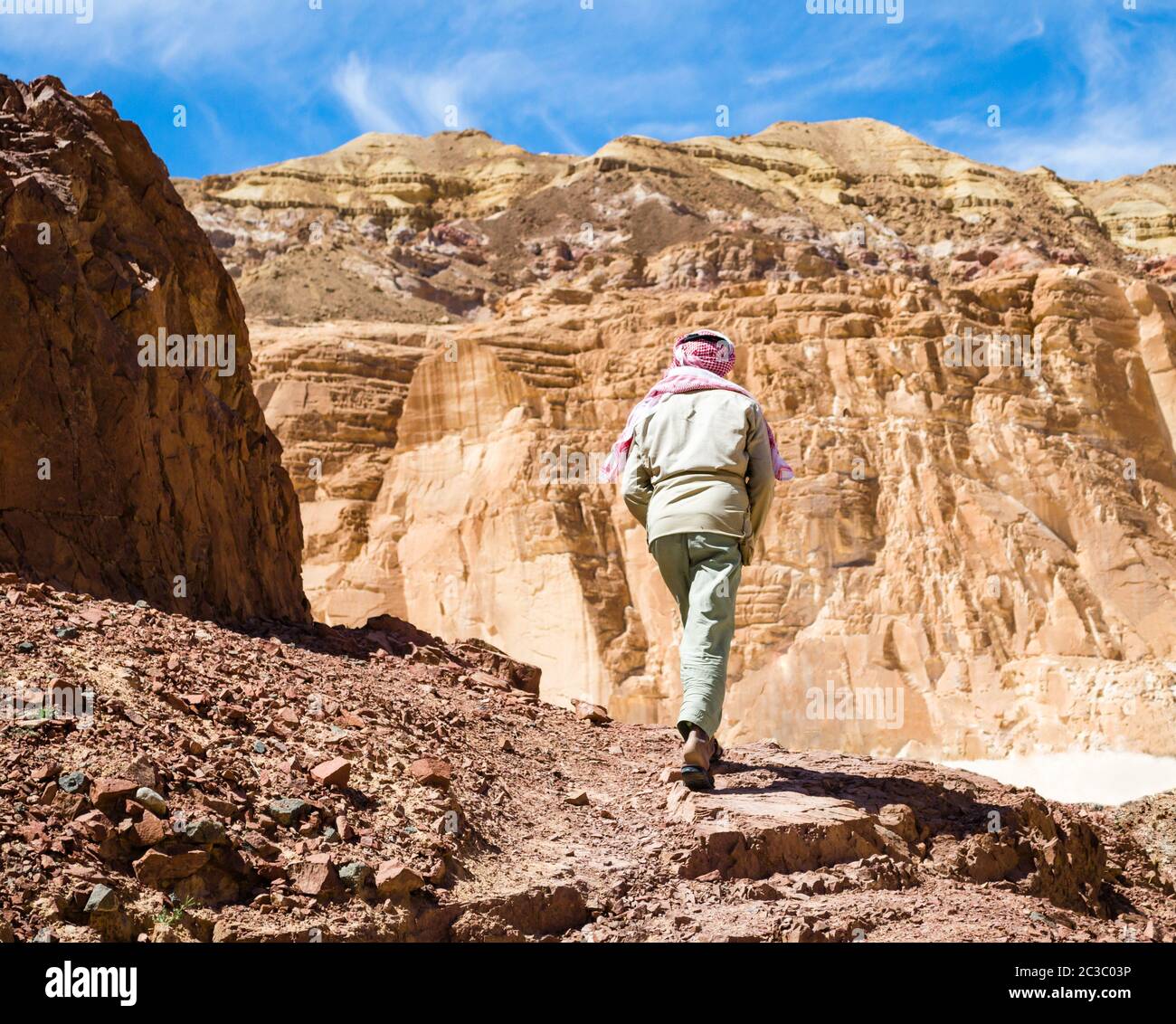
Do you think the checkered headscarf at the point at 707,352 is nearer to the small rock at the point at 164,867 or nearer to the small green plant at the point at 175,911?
the small rock at the point at 164,867

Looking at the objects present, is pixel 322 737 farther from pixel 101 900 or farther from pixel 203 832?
pixel 101 900

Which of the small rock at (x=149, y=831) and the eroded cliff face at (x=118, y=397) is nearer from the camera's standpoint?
the small rock at (x=149, y=831)

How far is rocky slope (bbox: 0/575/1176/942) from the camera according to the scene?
462cm

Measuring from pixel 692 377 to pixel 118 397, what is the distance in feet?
15.1

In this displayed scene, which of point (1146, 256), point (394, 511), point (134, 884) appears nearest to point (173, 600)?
point (134, 884)

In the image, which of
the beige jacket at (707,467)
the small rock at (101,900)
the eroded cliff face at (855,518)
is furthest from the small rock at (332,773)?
the eroded cliff face at (855,518)

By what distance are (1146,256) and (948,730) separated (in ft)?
168

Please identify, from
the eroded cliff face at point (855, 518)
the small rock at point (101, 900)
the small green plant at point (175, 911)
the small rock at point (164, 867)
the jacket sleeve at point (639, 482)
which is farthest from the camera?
the eroded cliff face at point (855, 518)

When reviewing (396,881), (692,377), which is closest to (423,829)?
(396,881)

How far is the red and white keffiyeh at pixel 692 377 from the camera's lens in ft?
22.2

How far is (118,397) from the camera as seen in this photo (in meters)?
9.59

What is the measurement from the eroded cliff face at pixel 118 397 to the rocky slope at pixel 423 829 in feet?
3.85

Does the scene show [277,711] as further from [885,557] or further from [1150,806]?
[885,557]

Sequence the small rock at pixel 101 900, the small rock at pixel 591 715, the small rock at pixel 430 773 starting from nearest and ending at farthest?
the small rock at pixel 101 900
the small rock at pixel 430 773
the small rock at pixel 591 715
